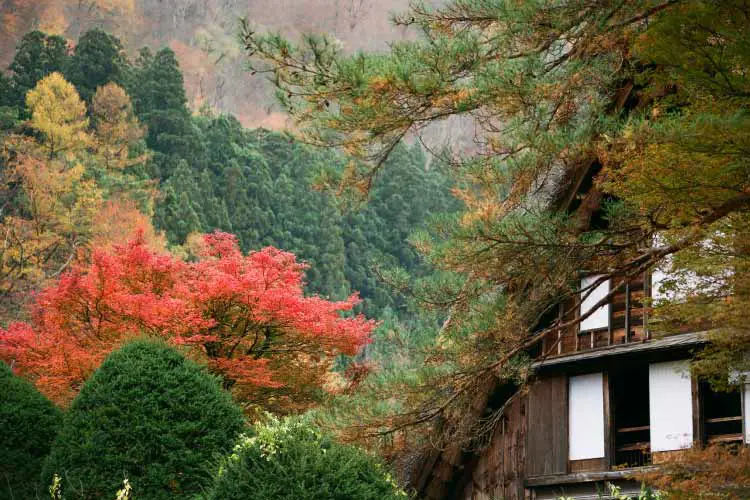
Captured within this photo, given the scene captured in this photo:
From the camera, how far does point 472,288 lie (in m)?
10.3

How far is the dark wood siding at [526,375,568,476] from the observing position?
13.9 meters

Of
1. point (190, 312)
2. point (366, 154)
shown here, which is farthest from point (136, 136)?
point (366, 154)

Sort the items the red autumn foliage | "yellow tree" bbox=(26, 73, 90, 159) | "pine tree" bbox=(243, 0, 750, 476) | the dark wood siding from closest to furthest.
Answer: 1. "pine tree" bbox=(243, 0, 750, 476)
2. the dark wood siding
3. the red autumn foliage
4. "yellow tree" bbox=(26, 73, 90, 159)

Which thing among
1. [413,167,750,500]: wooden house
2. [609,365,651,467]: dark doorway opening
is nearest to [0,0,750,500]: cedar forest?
[413,167,750,500]: wooden house

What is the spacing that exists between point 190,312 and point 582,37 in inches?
358

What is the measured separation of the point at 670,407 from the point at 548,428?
6.07ft

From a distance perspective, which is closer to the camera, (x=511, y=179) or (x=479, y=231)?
(x=479, y=231)

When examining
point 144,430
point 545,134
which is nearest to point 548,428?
point 144,430

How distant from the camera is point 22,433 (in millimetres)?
13078

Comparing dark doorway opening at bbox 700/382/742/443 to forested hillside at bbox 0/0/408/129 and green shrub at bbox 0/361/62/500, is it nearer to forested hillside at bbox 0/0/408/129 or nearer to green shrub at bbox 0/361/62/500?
green shrub at bbox 0/361/62/500

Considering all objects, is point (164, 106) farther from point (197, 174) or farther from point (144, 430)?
point (144, 430)

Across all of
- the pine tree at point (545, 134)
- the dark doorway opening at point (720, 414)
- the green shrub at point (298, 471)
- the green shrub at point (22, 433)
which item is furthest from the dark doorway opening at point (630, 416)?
the green shrub at point (22, 433)

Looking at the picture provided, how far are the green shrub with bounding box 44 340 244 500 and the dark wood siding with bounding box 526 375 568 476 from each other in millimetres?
4849

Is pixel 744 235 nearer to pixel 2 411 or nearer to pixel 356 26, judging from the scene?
pixel 2 411
